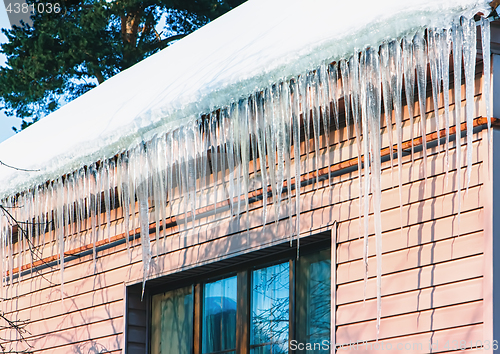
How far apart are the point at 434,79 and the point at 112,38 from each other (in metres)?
14.1

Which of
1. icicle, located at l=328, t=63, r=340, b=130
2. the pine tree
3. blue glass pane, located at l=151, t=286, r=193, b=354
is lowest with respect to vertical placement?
blue glass pane, located at l=151, t=286, r=193, b=354

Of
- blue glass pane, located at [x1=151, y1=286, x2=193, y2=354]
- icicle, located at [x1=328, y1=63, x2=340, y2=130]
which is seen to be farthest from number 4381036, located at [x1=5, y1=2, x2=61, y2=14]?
icicle, located at [x1=328, y1=63, x2=340, y2=130]

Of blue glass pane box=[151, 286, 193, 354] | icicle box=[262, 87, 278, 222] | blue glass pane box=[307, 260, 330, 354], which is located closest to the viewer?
icicle box=[262, 87, 278, 222]

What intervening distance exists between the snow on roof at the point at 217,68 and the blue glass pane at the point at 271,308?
4.50 ft

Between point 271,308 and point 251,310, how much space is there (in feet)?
0.76

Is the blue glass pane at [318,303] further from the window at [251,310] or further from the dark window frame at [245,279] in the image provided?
the dark window frame at [245,279]

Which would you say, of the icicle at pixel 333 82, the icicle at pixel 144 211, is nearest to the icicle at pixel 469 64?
the icicle at pixel 333 82

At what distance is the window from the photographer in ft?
16.1

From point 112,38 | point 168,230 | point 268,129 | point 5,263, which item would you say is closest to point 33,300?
point 5,263

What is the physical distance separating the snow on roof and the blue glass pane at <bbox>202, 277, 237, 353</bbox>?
143cm

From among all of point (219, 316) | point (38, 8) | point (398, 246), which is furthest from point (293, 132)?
point (38, 8)

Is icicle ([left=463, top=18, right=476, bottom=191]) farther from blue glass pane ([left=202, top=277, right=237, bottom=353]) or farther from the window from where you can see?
blue glass pane ([left=202, top=277, right=237, bottom=353])

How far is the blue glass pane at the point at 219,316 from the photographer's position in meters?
5.56

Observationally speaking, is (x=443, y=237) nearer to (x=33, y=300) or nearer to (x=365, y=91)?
(x=365, y=91)
